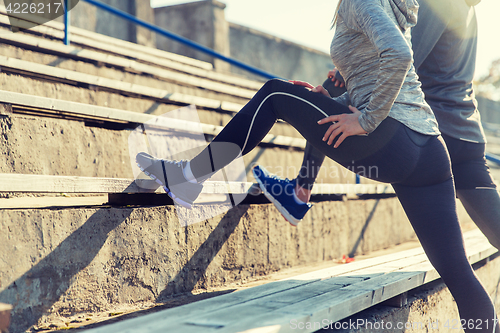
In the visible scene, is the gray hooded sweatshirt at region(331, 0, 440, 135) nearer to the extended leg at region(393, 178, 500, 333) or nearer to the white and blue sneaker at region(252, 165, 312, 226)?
the extended leg at region(393, 178, 500, 333)

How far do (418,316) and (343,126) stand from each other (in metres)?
1.35

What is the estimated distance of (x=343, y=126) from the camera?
1542 mm

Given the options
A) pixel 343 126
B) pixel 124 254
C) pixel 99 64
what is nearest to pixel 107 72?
pixel 99 64

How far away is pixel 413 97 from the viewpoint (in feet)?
5.24

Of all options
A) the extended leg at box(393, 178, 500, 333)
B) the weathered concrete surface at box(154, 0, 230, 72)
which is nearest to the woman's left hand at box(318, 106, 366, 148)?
the extended leg at box(393, 178, 500, 333)

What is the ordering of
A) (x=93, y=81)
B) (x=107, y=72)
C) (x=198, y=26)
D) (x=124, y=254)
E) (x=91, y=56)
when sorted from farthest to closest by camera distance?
(x=198, y=26), (x=107, y=72), (x=91, y=56), (x=93, y=81), (x=124, y=254)

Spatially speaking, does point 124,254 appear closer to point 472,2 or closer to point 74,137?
point 74,137

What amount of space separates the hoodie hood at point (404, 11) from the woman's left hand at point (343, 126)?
1.26ft

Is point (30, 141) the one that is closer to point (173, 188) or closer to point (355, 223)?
point (173, 188)

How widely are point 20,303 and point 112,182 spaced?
0.55 meters

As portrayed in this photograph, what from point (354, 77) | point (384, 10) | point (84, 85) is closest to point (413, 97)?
point (354, 77)

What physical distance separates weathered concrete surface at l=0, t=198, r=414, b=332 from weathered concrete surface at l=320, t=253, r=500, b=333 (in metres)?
0.68

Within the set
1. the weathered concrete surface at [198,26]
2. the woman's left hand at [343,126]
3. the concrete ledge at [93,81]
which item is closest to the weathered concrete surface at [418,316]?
the woman's left hand at [343,126]

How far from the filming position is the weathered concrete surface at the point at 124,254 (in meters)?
1.46
